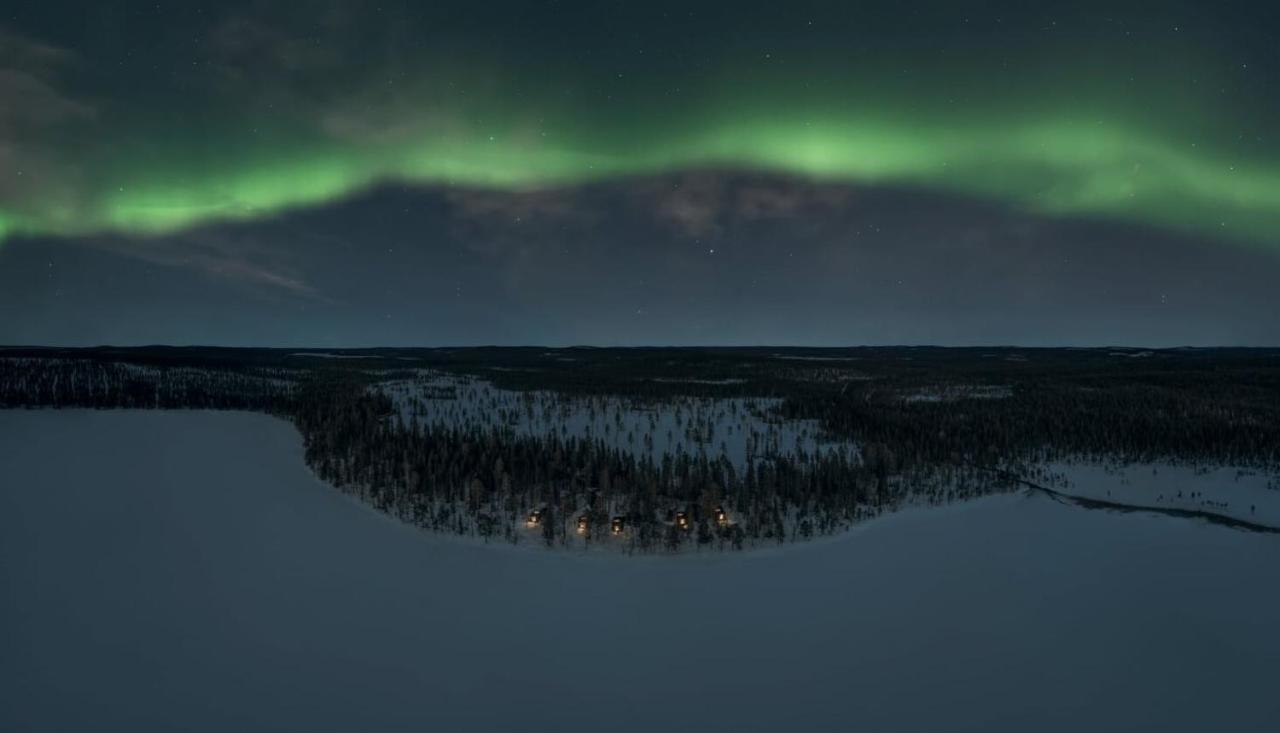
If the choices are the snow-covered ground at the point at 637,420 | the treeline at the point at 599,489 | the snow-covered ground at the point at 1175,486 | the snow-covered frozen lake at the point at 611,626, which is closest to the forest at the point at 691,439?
the treeline at the point at 599,489

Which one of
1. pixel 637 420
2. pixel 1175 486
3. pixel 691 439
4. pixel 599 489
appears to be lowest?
pixel 1175 486

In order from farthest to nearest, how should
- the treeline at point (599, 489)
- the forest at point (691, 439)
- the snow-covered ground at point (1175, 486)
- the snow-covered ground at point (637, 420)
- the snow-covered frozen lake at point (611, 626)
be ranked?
the snow-covered ground at point (637, 420), the snow-covered ground at point (1175, 486), the forest at point (691, 439), the treeline at point (599, 489), the snow-covered frozen lake at point (611, 626)

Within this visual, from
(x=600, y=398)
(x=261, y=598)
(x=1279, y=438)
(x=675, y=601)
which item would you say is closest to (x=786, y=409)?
(x=600, y=398)

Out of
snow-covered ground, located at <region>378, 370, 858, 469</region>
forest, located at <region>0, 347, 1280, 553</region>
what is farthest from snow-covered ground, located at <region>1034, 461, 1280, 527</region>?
snow-covered ground, located at <region>378, 370, 858, 469</region>

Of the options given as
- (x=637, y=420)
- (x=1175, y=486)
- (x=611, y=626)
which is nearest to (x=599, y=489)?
(x=611, y=626)

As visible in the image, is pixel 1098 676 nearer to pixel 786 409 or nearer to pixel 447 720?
pixel 447 720

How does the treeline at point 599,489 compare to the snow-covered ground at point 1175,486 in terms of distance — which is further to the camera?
the snow-covered ground at point 1175,486

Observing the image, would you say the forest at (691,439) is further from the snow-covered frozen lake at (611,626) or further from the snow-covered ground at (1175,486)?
the snow-covered frozen lake at (611,626)

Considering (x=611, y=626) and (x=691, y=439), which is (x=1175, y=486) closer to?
(x=691, y=439)
